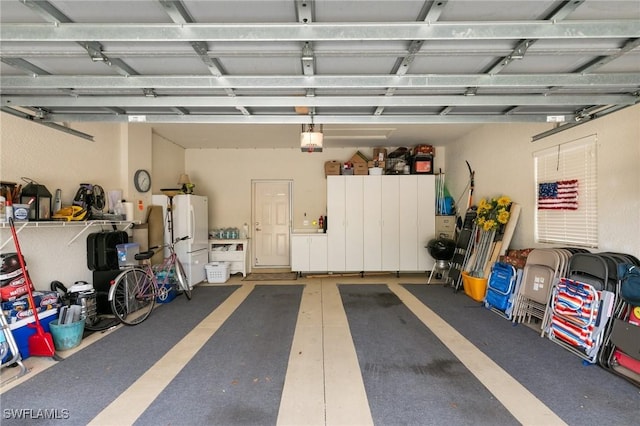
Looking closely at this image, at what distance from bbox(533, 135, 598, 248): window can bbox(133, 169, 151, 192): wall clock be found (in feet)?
19.0

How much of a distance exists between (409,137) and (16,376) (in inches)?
235

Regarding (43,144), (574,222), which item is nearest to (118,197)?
(43,144)

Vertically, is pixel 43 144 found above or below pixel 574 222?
above

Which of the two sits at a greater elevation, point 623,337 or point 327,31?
point 327,31

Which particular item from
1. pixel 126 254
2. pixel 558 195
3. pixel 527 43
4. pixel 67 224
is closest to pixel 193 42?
pixel 527 43

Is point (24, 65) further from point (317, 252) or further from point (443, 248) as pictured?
point (443, 248)

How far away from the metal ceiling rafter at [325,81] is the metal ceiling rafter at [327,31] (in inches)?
19.4

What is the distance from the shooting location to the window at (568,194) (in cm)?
313

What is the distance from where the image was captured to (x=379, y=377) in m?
2.33

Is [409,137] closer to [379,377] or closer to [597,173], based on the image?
[597,173]

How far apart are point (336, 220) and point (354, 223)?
37cm


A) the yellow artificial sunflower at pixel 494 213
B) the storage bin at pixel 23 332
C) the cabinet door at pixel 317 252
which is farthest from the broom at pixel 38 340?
the yellow artificial sunflower at pixel 494 213

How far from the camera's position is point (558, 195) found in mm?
3523

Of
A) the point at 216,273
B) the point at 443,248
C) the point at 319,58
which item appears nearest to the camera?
the point at 319,58
